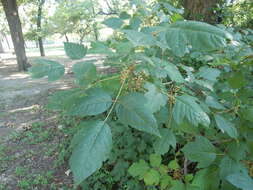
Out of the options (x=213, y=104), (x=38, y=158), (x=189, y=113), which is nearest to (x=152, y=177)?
(x=213, y=104)

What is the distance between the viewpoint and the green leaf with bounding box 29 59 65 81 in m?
0.60

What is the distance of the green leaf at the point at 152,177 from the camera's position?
1.22 meters

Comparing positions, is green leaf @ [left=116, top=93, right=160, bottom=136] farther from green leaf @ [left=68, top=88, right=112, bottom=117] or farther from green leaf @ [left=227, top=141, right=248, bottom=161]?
green leaf @ [left=227, top=141, right=248, bottom=161]

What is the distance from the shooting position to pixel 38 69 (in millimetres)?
607

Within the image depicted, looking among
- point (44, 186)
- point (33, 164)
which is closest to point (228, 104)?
point (44, 186)

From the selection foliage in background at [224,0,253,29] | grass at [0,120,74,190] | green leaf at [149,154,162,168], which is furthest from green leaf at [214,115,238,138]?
foliage in background at [224,0,253,29]

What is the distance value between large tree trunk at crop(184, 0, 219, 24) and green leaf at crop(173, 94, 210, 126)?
274 cm

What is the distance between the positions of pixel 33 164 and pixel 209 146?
2616mm

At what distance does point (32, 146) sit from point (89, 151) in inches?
124

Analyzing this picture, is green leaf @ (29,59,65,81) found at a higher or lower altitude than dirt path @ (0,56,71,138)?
higher

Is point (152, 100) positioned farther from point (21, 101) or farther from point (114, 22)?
point (21, 101)

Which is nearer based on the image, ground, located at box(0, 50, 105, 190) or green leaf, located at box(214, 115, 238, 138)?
green leaf, located at box(214, 115, 238, 138)

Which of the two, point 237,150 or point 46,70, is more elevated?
point 46,70

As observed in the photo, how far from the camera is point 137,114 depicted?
0.48 m
